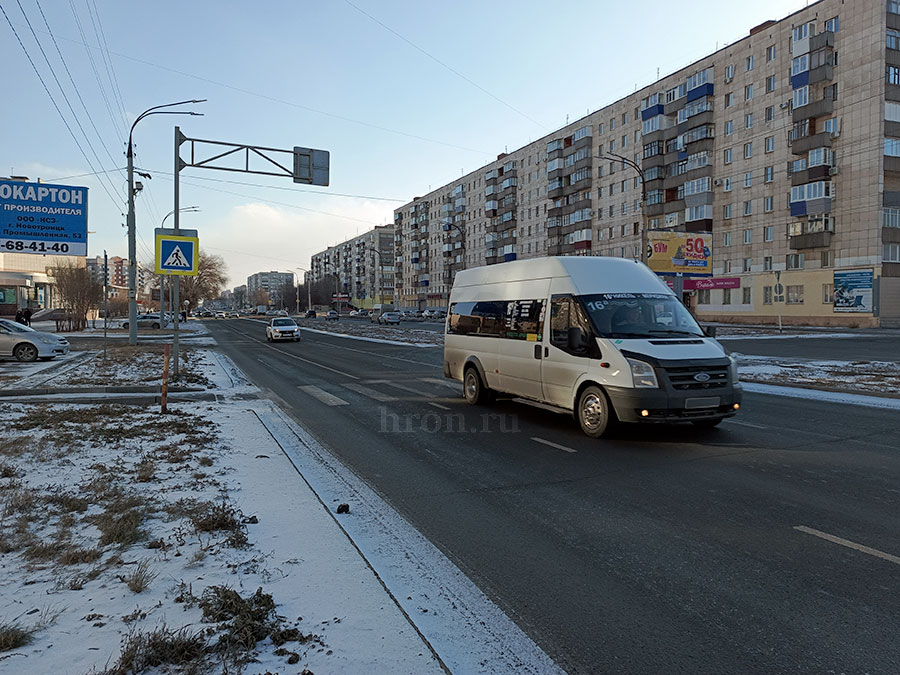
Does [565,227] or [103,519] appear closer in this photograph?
[103,519]

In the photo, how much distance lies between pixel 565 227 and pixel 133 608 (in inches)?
3139

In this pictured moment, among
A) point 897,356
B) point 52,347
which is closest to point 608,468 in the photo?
point 897,356

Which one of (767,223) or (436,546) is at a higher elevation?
(767,223)

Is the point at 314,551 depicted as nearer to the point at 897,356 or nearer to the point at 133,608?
the point at 133,608

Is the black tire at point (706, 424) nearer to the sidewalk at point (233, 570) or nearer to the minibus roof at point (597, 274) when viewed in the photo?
the minibus roof at point (597, 274)

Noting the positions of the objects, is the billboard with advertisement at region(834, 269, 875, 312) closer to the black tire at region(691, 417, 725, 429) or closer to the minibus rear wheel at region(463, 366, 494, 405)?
the black tire at region(691, 417, 725, 429)

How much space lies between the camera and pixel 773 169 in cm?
5184

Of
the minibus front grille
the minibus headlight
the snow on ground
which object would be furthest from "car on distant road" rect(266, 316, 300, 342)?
the minibus front grille

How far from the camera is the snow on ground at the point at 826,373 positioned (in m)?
13.5

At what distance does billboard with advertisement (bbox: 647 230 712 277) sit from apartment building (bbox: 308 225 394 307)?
349ft

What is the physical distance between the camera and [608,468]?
6523 millimetres

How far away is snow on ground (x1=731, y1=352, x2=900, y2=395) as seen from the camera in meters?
13.5

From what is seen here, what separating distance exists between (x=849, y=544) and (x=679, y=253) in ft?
118

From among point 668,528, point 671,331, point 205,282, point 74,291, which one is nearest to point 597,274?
point 671,331
